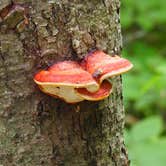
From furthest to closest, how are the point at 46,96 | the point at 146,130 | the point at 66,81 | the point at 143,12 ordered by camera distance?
the point at 143,12, the point at 146,130, the point at 46,96, the point at 66,81

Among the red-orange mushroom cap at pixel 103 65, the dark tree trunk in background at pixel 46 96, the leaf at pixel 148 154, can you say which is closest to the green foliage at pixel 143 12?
the leaf at pixel 148 154

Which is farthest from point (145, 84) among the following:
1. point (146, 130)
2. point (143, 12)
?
point (143, 12)

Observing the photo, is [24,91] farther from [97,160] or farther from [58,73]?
[97,160]

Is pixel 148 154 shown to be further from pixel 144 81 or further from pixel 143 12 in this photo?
pixel 143 12

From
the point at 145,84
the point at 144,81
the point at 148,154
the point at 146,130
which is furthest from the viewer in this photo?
the point at 144,81

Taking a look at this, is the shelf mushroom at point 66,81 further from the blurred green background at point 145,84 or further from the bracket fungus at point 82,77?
the blurred green background at point 145,84

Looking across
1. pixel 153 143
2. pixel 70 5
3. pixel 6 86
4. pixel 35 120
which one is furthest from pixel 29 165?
pixel 153 143

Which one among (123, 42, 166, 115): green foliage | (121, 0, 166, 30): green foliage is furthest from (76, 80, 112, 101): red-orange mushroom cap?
(121, 0, 166, 30): green foliage
